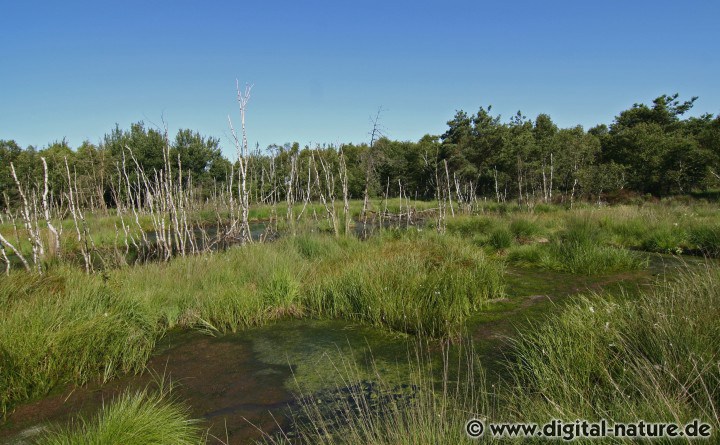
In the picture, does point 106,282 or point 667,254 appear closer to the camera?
point 106,282

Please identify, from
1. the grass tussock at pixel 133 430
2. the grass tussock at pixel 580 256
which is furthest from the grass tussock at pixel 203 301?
the grass tussock at pixel 580 256

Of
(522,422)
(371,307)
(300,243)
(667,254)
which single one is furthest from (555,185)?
(522,422)

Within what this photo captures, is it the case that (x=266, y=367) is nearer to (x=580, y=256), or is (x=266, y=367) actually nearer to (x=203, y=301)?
(x=203, y=301)

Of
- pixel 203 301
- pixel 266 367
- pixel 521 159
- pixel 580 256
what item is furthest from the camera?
pixel 521 159

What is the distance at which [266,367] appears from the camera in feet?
14.3

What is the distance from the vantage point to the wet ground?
11.0 feet

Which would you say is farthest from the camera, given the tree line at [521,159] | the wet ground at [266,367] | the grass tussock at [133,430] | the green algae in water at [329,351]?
the tree line at [521,159]

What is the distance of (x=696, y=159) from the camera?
24.4 metres

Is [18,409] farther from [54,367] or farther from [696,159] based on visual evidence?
[696,159]

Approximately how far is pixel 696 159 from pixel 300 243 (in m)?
26.8

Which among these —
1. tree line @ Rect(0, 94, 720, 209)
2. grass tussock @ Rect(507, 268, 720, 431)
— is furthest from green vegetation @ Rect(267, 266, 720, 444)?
tree line @ Rect(0, 94, 720, 209)

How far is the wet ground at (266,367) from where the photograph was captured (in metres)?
3.36

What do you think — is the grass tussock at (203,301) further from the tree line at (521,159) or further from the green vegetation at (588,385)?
the tree line at (521,159)

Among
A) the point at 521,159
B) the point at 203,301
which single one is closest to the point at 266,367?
the point at 203,301
